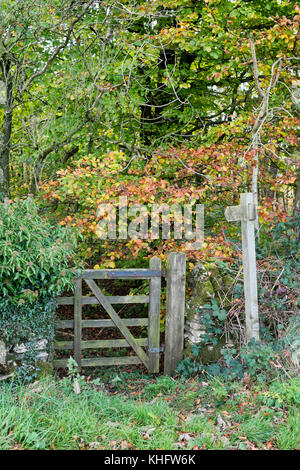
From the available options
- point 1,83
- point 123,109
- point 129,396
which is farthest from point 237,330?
point 1,83

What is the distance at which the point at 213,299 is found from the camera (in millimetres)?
5270

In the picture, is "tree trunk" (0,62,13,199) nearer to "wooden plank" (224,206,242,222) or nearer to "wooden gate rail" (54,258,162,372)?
"wooden gate rail" (54,258,162,372)

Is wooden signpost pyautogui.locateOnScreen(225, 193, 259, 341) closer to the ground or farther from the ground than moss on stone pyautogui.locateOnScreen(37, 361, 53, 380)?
farther from the ground

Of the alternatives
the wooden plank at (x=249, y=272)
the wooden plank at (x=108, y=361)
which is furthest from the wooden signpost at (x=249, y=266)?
the wooden plank at (x=108, y=361)

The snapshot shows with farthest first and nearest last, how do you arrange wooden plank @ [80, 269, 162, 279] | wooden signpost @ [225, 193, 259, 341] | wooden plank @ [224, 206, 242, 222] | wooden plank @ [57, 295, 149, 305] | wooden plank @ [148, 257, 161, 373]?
1. wooden plank @ [148, 257, 161, 373]
2. wooden plank @ [57, 295, 149, 305]
3. wooden plank @ [80, 269, 162, 279]
4. wooden plank @ [224, 206, 242, 222]
5. wooden signpost @ [225, 193, 259, 341]

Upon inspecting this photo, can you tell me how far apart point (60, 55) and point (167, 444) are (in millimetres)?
6885

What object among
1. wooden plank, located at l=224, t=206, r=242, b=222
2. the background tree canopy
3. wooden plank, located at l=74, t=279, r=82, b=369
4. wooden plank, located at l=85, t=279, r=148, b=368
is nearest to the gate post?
wooden plank, located at l=85, t=279, r=148, b=368

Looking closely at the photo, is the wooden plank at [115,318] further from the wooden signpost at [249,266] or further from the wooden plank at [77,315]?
the wooden signpost at [249,266]

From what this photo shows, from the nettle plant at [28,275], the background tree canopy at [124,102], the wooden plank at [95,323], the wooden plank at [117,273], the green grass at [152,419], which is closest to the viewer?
the green grass at [152,419]

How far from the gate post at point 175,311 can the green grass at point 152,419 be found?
1.07 m

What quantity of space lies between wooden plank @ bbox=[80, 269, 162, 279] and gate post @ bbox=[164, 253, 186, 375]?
235mm

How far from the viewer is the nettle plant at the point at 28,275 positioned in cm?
424

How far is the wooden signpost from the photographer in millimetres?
4852
